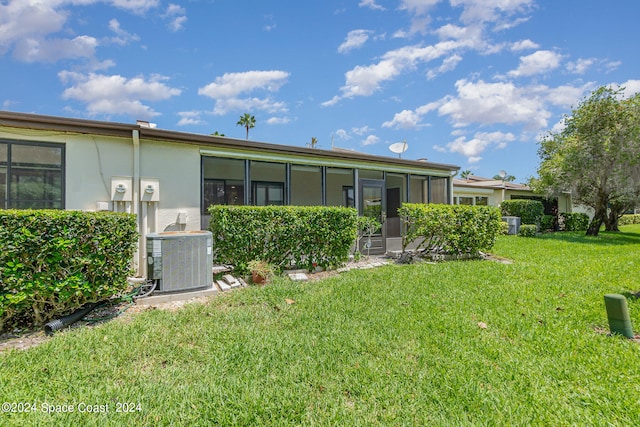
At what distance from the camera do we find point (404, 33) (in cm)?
914

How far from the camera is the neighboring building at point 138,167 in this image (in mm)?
5387

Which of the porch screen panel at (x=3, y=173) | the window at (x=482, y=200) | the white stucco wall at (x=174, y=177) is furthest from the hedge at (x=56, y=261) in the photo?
the window at (x=482, y=200)

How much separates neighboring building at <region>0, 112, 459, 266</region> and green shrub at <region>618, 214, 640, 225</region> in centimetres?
2862

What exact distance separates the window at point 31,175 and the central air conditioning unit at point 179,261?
8.63 ft

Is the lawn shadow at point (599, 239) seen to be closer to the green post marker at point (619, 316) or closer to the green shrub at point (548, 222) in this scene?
the green shrub at point (548, 222)

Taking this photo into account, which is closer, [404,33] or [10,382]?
[10,382]

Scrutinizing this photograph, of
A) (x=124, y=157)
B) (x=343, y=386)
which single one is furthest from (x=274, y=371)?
(x=124, y=157)

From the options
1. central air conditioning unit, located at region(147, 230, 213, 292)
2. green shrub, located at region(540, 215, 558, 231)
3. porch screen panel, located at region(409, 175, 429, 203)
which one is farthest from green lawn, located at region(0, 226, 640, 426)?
green shrub, located at region(540, 215, 558, 231)

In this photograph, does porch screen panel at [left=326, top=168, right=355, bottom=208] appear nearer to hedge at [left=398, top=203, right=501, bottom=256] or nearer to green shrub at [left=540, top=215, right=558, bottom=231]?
hedge at [left=398, top=203, right=501, bottom=256]

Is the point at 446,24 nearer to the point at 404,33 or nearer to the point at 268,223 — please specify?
the point at 404,33

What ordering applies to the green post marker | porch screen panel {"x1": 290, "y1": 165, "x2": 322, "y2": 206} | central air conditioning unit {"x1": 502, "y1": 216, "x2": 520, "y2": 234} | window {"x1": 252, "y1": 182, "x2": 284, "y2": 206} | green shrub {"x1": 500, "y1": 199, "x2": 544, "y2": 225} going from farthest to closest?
green shrub {"x1": 500, "y1": 199, "x2": 544, "y2": 225} → central air conditioning unit {"x1": 502, "y1": 216, "x2": 520, "y2": 234} → porch screen panel {"x1": 290, "y1": 165, "x2": 322, "y2": 206} → window {"x1": 252, "y1": 182, "x2": 284, "y2": 206} → the green post marker

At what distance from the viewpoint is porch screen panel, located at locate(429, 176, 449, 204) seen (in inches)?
450

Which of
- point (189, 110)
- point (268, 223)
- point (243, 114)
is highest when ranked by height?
point (243, 114)

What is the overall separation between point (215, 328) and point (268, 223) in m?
2.72
